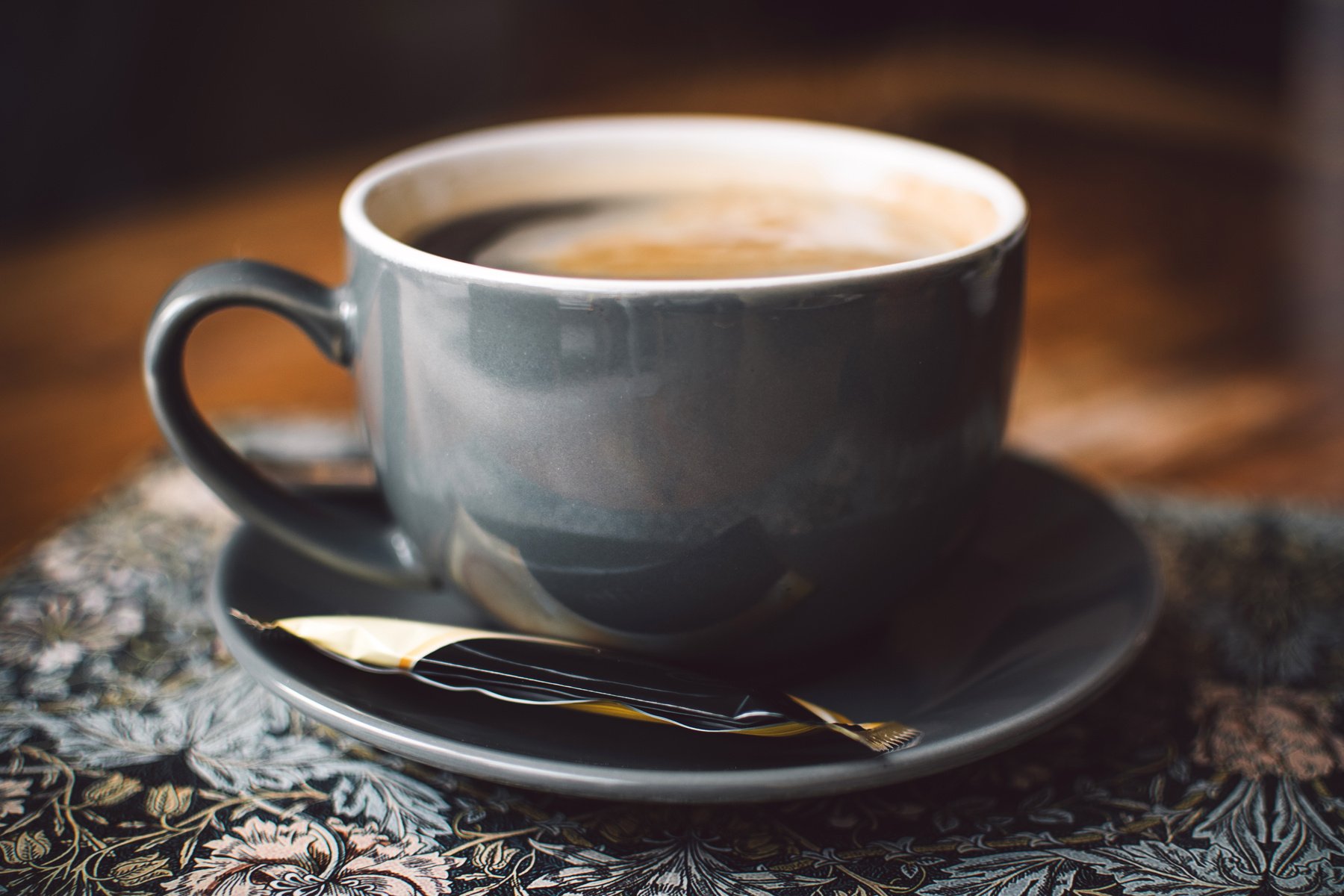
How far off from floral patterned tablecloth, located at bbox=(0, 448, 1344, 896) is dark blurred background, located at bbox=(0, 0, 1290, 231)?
115 cm

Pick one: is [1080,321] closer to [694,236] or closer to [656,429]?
[694,236]

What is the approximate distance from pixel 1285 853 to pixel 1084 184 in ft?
4.47

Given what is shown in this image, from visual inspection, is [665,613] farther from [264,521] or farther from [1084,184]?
[1084,184]

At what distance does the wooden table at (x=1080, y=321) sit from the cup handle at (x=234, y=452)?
236mm

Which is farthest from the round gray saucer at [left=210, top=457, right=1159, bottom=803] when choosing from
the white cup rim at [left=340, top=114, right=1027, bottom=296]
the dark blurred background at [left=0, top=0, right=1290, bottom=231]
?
the dark blurred background at [left=0, top=0, right=1290, bottom=231]

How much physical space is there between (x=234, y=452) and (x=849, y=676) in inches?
9.4

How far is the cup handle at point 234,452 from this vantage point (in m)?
0.39

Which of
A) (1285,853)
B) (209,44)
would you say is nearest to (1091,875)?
(1285,853)

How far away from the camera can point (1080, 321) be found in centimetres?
98

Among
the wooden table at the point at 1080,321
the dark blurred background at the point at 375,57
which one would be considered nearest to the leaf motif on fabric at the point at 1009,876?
the wooden table at the point at 1080,321

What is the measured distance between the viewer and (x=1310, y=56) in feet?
8.14

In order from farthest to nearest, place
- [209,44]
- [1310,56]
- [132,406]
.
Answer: [1310,56] → [209,44] → [132,406]

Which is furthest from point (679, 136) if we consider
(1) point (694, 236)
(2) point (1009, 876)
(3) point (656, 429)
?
(2) point (1009, 876)

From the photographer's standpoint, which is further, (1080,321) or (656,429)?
(1080,321)
